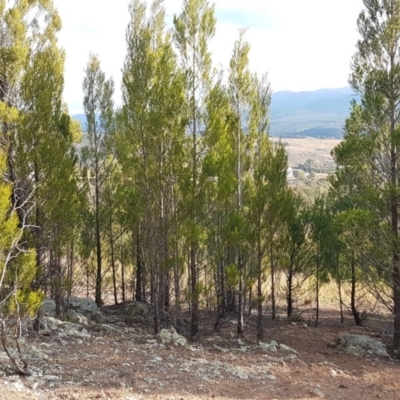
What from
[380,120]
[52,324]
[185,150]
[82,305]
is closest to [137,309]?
[82,305]

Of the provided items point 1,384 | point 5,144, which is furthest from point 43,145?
point 1,384

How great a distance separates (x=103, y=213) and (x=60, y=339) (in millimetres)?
7818

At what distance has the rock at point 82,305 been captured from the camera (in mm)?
16844

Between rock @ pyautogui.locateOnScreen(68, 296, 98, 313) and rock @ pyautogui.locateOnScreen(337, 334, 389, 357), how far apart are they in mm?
9374

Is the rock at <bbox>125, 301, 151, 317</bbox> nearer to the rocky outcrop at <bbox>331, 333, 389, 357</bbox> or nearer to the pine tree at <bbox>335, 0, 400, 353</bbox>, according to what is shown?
the rocky outcrop at <bbox>331, 333, 389, 357</bbox>

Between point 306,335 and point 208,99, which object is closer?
point 208,99

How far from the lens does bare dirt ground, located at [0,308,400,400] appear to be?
7340 millimetres

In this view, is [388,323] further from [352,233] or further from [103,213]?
[103,213]

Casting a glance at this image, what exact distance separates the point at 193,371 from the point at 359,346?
6498mm

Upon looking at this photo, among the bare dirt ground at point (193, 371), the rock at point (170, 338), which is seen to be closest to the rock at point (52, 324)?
the bare dirt ground at point (193, 371)

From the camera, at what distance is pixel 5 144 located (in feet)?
33.1

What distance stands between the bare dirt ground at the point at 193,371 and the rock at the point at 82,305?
400 centimetres

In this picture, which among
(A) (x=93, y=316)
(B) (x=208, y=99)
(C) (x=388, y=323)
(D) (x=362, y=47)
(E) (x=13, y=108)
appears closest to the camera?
(E) (x=13, y=108)

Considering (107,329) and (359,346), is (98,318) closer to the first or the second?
(107,329)
